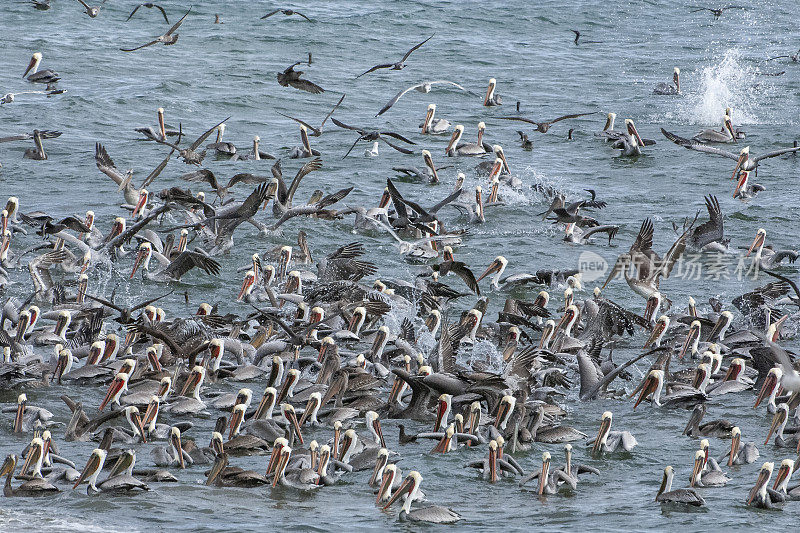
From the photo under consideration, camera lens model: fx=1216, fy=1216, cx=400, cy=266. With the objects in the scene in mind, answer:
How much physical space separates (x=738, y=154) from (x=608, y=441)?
45.2 feet

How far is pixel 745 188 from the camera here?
21.8 m

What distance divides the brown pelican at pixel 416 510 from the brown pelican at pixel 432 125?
1619 centimetres

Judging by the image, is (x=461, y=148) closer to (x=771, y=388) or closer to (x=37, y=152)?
(x=37, y=152)

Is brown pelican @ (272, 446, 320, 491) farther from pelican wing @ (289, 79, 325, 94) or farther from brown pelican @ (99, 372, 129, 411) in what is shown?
pelican wing @ (289, 79, 325, 94)

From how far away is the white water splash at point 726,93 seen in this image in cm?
2788

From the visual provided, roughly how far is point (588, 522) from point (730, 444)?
2.41m

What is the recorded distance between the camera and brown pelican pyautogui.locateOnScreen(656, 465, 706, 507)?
10188 millimetres

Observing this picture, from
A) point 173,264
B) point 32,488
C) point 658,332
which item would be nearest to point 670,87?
point 658,332

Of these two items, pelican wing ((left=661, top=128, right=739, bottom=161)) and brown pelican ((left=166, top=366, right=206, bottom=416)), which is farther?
pelican wing ((left=661, top=128, right=739, bottom=161))

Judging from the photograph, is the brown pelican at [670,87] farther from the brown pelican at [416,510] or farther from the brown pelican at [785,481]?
the brown pelican at [416,510]

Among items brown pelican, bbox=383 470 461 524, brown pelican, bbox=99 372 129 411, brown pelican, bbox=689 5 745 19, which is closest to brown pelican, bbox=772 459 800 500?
brown pelican, bbox=383 470 461 524

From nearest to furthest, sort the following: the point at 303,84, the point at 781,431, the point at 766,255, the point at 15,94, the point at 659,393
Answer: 1. the point at 781,431
2. the point at 659,393
3. the point at 766,255
4. the point at 303,84
5. the point at 15,94

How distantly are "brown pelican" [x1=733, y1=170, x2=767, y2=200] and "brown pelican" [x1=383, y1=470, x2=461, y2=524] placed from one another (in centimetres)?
1333

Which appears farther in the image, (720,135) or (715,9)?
(715,9)
